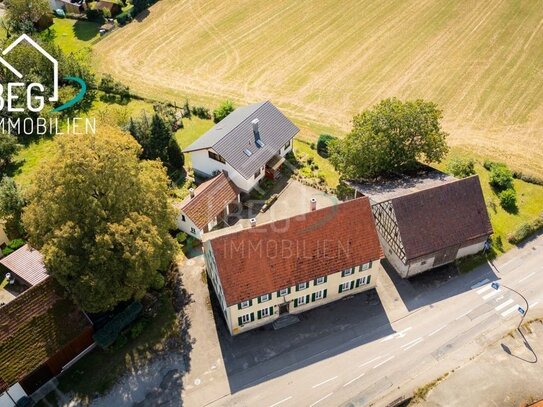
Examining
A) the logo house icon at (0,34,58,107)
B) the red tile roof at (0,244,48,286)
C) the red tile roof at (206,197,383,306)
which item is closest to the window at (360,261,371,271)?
the red tile roof at (206,197,383,306)

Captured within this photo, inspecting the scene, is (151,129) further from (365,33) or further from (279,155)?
(365,33)

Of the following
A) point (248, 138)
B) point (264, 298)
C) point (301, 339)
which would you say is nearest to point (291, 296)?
point (264, 298)

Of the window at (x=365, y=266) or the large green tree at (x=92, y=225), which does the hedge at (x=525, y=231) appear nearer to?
the window at (x=365, y=266)

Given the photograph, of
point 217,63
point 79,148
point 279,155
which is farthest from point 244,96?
point 79,148

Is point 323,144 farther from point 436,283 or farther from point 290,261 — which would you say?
point 290,261

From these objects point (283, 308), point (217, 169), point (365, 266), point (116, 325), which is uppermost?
point (217, 169)
